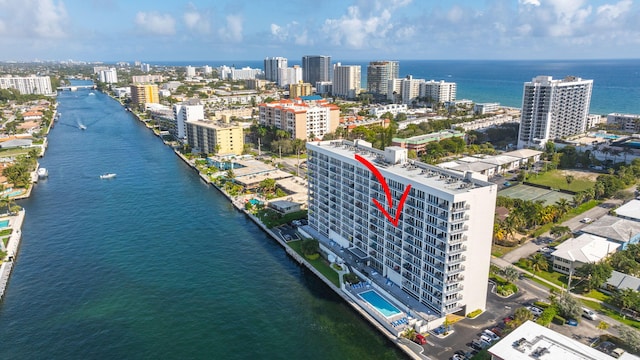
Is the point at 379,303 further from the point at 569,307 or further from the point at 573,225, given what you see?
the point at 573,225

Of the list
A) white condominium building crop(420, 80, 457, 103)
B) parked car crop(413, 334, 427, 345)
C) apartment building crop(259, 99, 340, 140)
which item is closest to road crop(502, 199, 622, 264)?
parked car crop(413, 334, 427, 345)

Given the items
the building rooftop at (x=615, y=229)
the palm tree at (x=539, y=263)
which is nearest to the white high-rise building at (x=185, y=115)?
the palm tree at (x=539, y=263)

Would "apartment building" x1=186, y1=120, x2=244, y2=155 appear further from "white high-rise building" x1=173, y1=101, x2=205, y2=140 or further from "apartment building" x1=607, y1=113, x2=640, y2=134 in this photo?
"apartment building" x1=607, y1=113, x2=640, y2=134

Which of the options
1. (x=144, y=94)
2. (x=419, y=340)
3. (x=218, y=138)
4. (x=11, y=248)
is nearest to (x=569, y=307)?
(x=419, y=340)

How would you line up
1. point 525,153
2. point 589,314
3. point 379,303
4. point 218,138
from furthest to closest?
point 218,138
point 525,153
point 379,303
point 589,314

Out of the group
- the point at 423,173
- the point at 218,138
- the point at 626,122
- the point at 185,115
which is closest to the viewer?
the point at 423,173

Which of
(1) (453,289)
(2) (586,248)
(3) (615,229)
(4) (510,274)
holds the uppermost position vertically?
(1) (453,289)
